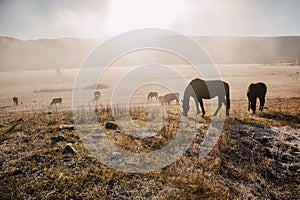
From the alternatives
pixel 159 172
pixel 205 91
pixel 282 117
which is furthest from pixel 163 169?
pixel 282 117

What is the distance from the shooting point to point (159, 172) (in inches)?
273

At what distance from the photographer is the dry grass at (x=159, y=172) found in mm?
6059

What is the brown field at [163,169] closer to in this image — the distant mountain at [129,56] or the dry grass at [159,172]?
the dry grass at [159,172]

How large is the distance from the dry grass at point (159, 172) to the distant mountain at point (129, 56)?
10534 cm

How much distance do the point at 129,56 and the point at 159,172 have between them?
122 m

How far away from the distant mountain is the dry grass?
346 ft

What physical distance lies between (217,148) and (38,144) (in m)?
6.42

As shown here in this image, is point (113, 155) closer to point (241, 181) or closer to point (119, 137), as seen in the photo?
point (119, 137)

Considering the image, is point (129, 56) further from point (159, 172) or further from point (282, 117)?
point (159, 172)

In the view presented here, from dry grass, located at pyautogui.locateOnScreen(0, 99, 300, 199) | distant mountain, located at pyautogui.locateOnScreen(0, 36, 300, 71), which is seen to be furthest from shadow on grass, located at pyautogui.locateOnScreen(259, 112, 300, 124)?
distant mountain, located at pyautogui.locateOnScreen(0, 36, 300, 71)

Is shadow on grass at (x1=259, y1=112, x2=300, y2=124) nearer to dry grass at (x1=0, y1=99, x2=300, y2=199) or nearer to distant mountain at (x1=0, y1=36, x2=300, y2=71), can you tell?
dry grass at (x1=0, y1=99, x2=300, y2=199)

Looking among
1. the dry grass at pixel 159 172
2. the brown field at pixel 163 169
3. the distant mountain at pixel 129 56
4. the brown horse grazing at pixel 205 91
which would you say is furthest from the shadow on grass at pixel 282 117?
the distant mountain at pixel 129 56

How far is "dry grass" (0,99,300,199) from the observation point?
606 cm

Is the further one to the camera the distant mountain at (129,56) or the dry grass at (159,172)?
the distant mountain at (129,56)
